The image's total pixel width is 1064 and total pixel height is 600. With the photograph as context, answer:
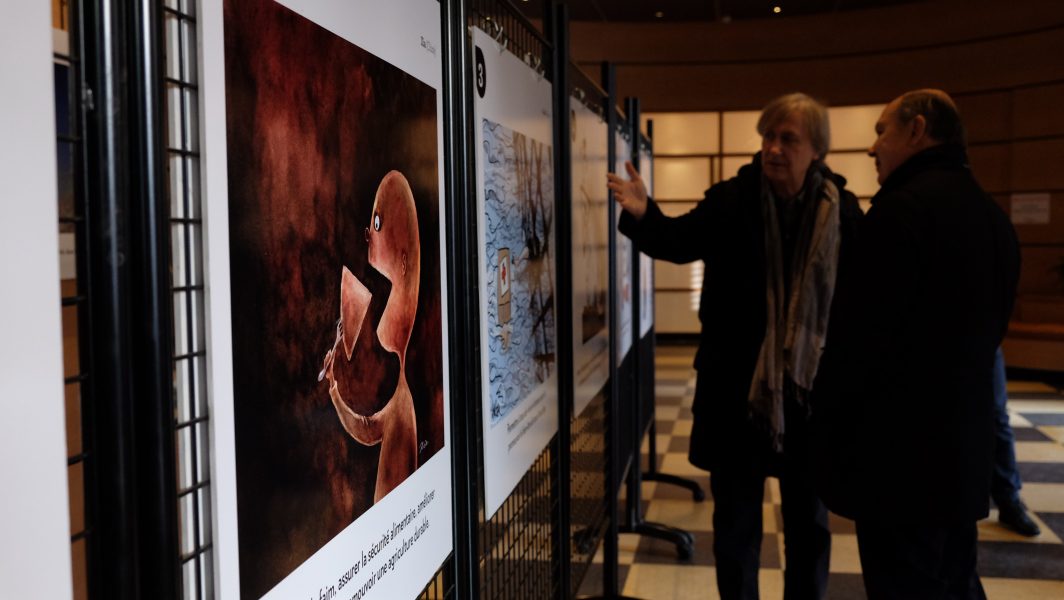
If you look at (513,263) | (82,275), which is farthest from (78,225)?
(513,263)

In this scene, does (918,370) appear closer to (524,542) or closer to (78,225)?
(524,542)

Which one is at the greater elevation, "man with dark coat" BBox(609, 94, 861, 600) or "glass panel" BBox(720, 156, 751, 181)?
"glass panel" BBox(720, 156, 751, 181)

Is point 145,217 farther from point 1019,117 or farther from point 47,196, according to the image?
point 1019,117

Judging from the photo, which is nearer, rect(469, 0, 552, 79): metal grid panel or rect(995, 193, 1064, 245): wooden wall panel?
rect(469, 0, 552, 79): metal grid panel

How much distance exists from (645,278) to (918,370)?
2.40 metres

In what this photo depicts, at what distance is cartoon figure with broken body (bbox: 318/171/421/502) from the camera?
0.92 meters

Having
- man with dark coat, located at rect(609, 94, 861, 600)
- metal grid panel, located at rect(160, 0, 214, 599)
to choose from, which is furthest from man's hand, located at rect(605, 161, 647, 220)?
metal grid panel, located at rect(160, 0, 214, 599)

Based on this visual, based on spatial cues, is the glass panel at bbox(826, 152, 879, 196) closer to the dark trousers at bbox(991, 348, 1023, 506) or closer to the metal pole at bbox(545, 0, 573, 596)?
the dark trousers at bbox(991, 348, 1023, 506)

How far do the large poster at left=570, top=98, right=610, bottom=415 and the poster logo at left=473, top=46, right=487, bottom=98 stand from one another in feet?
2.78

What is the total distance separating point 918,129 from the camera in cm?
212

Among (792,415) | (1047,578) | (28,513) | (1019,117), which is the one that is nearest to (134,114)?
(28,513)

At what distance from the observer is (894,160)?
218 cm

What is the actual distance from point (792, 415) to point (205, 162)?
2058 millimetres

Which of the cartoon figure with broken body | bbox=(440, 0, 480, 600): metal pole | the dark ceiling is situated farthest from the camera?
the dark ceiling
